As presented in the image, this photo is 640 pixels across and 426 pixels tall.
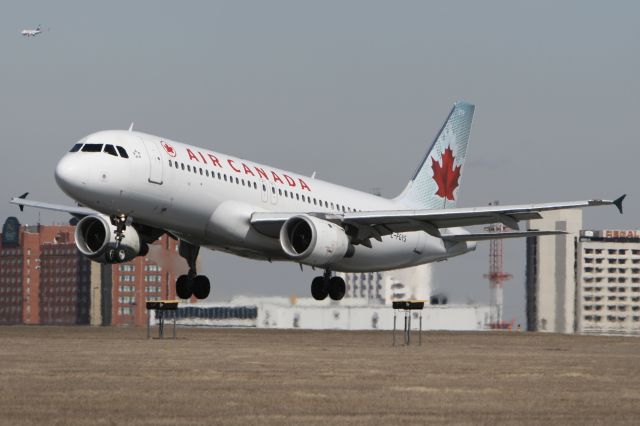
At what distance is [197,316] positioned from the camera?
134 meters

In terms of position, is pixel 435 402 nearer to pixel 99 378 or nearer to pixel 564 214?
pixel 99 378

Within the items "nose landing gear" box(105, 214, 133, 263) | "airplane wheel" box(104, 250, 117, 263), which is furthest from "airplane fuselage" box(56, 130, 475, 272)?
"airplane wheel" box(104, 250, 117, 263)

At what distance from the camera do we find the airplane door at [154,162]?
45.2 m

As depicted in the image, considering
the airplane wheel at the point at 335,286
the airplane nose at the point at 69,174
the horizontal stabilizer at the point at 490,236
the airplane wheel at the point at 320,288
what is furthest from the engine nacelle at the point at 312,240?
the airplane nose at the point at 69,174

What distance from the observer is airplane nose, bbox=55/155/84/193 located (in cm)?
4375

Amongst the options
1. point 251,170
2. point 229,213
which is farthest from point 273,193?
point 229,213

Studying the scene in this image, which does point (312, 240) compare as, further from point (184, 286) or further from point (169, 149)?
point (184, 286)

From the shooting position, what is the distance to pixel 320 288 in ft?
185

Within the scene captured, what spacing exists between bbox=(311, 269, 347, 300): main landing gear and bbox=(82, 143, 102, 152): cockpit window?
14.3 m

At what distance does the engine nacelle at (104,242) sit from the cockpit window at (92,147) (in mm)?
3806

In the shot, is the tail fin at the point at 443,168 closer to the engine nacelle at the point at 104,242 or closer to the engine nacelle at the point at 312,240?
the engine nacelle at the point at 312,240

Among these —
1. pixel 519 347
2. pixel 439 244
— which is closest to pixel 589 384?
pixel 519 347

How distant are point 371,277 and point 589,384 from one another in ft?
432

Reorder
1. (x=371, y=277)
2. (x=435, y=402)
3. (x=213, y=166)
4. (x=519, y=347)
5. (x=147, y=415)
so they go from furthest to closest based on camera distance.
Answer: (x=371, y=277)
(x=519, y=347)
(x=213, y=166)
(x=435, y=402)
(x=147, y=415)
